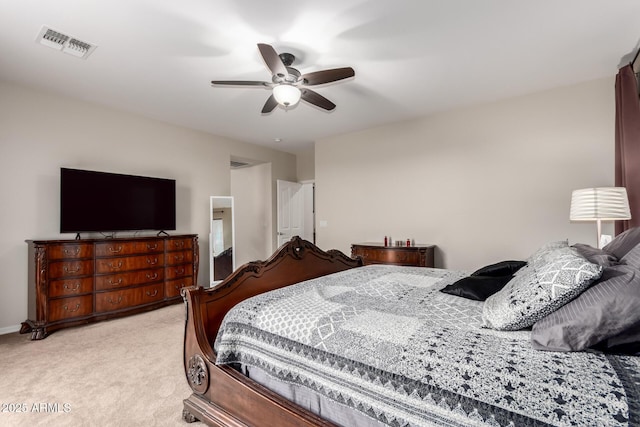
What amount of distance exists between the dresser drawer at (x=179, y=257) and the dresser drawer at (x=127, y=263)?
11 cm

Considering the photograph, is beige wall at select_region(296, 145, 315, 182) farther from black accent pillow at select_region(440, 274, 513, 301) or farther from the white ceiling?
black accent pillow at select_region(440, 274, 513, 301)

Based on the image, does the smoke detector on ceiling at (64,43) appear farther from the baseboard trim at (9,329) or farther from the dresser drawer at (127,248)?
the baseboard trim at (9,329)

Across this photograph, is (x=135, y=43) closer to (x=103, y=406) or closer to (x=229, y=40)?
(x=229, y=40)

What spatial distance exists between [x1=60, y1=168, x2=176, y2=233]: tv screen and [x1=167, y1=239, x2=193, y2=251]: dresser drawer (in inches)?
12.9

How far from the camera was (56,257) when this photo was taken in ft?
10.5

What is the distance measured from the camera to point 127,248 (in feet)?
12.2

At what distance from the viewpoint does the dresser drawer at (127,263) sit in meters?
3.52

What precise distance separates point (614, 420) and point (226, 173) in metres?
5.51

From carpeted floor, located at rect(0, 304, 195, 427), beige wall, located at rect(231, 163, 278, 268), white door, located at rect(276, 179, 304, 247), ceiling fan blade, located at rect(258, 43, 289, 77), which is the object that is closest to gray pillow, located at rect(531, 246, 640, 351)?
carpeted floor, located at rect(0, 304, 195, 427)

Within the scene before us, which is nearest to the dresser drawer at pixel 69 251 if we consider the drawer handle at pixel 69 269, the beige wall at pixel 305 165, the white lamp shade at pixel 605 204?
the drawer handle at pixel 69 269

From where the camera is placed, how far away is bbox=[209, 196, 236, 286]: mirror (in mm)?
5141

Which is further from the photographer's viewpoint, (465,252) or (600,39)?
(465,252)

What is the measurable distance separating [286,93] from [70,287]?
10.1ft

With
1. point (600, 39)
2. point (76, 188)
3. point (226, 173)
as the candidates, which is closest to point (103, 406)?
point (76, 188)
